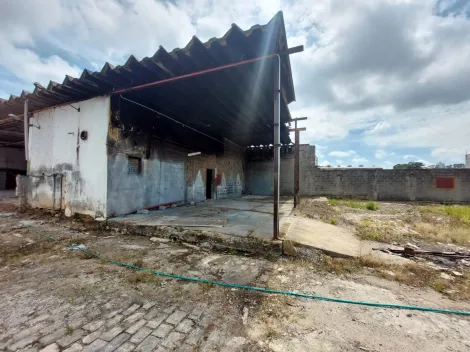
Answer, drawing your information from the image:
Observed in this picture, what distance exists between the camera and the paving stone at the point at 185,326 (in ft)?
6.14

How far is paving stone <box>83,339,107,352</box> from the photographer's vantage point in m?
1.64

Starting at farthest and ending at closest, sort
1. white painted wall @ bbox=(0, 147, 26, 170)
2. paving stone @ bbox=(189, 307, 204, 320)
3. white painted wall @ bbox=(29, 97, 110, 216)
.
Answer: white painted wall @ bbox=(0, 147, 26, 170) → white painted wall @ bbox=(29, 97, 110, 216) → paving stone @ bbox=(189, 307, 204, 320)

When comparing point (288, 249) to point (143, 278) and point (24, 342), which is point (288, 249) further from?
point (24, 342)

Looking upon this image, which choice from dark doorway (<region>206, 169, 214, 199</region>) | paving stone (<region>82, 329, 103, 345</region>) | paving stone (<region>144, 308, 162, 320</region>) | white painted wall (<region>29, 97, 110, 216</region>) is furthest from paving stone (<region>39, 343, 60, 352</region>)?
dark doorway (<region>206, 169, 214, 199</region>)

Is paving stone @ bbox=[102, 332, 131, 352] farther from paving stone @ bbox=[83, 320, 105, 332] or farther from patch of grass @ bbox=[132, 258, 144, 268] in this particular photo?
patch of grass @ bbox=[132, 258, 144, 268]

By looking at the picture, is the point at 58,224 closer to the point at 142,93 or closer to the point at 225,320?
the point at 142,93

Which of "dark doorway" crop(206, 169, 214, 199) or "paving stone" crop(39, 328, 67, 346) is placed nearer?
"paving stone" crop(39, 328, 67, 346)

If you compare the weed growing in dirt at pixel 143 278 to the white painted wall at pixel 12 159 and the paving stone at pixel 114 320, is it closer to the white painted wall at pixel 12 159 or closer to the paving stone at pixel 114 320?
the paving stone at pixel 114 320

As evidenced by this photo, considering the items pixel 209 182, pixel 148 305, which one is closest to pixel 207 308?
pixel 148 305

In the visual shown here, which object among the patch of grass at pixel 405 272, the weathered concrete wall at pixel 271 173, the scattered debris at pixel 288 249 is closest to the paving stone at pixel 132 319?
the scattered debris at pixel 288 249

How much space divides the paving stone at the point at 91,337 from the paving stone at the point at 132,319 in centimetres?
19

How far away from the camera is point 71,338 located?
68.9 inches

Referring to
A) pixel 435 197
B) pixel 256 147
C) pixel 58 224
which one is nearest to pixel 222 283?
pixel 58 224

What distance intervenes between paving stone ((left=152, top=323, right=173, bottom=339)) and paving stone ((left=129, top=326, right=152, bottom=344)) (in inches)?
2.5
